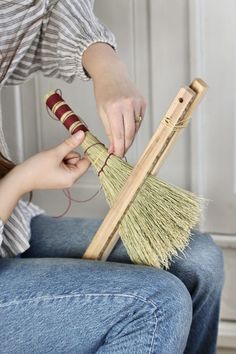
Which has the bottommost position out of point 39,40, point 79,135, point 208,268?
point 208,268

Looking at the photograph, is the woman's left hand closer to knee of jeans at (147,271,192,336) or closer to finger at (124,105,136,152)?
finger at (124,105,136,152)

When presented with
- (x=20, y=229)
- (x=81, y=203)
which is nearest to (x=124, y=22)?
(x=81, y=203)

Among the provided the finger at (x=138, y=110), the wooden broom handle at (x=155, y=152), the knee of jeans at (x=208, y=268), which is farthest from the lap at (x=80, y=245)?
the finger at (x=138, y=110)

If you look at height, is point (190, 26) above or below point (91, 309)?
above

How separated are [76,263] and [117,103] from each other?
24 cm

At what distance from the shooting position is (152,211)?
1088mm

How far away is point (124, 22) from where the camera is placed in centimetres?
159

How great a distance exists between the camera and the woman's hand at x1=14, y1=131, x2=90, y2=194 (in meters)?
1.11

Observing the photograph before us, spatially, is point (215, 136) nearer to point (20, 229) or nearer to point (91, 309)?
point (20, 229)

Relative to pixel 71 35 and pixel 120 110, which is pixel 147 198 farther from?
pixel 71 35

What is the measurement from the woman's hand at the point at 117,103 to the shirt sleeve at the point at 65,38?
8 centimetres

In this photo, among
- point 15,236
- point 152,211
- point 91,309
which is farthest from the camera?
point 15,236

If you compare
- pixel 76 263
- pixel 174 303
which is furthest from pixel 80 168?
pixel 174 303

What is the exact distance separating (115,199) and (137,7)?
0.62 m
